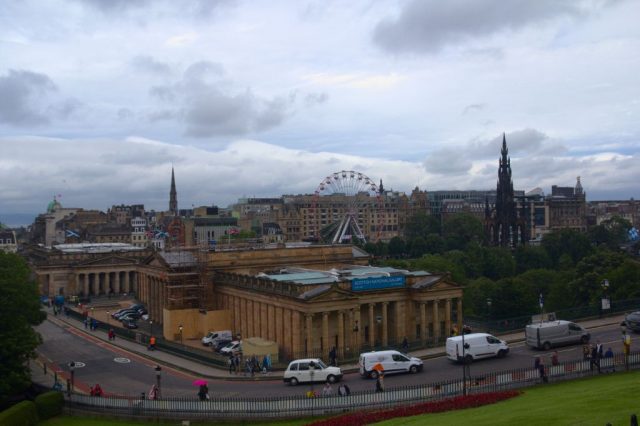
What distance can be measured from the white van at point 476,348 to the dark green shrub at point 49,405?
29018 mm

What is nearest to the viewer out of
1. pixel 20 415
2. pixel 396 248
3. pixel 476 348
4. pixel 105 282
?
pixel 20 415

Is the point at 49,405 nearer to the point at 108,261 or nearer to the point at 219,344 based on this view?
the point at 219,344

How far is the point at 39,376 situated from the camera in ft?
194

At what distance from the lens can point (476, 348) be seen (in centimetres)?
5066

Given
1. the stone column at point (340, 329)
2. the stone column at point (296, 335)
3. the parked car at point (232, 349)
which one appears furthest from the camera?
the parked car at point (232, 349)

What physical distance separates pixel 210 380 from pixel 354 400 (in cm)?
1818

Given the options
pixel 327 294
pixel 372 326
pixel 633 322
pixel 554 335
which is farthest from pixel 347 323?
pixel 633 322

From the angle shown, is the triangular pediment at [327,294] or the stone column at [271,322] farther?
the stone column at [271,322]

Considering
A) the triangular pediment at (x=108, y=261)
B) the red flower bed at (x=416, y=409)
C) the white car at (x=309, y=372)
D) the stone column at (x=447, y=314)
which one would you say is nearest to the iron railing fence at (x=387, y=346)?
the stone column at (x=447, y=314)

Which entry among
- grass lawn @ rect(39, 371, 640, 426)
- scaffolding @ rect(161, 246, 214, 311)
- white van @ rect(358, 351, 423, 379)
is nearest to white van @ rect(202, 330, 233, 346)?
scaffolding @ rect(161, 246, 214, 311)

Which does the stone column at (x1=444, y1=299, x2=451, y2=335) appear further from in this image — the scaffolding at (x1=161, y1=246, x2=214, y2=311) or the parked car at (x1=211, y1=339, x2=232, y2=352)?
the scaffolding at (x1=161, y1=246, x2=214, y2=311)

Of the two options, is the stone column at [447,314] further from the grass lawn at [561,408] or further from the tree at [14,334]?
the tree at [14,334]

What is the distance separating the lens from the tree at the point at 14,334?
51156mm

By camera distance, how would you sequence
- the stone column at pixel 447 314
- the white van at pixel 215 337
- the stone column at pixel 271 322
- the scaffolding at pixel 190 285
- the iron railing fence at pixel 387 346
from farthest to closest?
the scaffolding at pixel 190 285 → the white van at pixel 215 337 → the stone column at pixel 447 314 → the stone column at pixel 271 322 → the iron railing fence at pixel 387 346
